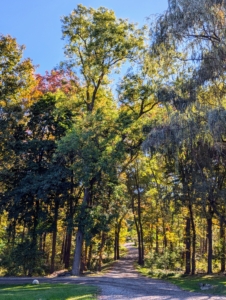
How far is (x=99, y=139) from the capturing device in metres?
14.2

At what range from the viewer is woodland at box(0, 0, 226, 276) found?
1027 cm

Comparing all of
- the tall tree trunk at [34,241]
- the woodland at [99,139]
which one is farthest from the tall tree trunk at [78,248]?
the tall tree trunk at [34,241]

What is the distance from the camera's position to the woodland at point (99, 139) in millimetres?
10273

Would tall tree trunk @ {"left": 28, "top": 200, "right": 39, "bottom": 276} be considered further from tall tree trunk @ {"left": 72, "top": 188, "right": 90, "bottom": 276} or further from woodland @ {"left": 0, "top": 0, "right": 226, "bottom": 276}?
tall tree trunk @ {"left": 72, "top": 188, "right": 90, "bottom": 276}

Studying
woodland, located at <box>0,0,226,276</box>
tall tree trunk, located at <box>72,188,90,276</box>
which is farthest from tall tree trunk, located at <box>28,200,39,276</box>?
tall tree trunk, located at <box>72,188,90,276</box>

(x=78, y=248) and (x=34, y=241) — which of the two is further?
(x=34, y=241)


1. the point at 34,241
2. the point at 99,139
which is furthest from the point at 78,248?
the point at 99,139

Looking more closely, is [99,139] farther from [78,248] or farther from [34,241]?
[34,241]

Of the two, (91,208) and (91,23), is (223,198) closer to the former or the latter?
(91,208)

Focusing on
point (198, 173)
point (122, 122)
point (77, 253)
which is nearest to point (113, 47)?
point (122, 122)

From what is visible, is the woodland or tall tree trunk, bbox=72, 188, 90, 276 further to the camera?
tall tree trunk, bbox=72, 188, 90, 276

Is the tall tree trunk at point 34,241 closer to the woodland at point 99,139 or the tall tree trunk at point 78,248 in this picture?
the woodland at point 99,139

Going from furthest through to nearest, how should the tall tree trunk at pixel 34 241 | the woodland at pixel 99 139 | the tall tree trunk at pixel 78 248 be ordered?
the tall tree trunk at pixel 34 241
the tall tree trunk at pixel 78 248
the woodland at pixel 99 139

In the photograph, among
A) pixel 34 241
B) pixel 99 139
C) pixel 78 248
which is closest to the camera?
pixel 99 139
